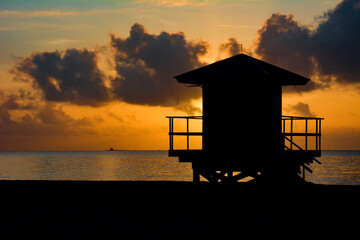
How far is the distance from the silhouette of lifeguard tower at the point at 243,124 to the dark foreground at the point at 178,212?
53.3 inches

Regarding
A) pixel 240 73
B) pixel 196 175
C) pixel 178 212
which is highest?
pixel 240 73

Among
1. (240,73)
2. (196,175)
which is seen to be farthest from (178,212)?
(240,73)

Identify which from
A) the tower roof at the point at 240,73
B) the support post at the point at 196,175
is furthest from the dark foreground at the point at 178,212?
the tower roof at the point at 240,73

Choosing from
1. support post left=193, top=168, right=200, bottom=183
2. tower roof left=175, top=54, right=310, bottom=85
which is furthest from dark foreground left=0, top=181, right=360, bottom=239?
tower roof left=175, top=54, right=310, bottom=85

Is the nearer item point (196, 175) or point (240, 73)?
point (240, 73)

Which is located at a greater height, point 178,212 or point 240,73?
point 240,73

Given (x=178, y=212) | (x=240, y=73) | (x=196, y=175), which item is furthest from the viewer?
(x=196, y=175)

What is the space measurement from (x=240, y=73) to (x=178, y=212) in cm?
602

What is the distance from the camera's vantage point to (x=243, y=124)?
20297 millimetres

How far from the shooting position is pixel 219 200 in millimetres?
20547

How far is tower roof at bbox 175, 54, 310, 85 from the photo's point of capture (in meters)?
19.7

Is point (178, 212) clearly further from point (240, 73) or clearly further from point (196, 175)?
point (240, 73)

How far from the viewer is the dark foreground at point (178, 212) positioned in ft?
44.9

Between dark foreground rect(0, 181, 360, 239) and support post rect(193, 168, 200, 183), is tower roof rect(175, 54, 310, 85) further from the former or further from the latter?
dark foreground rect(0, 181, 360, 239)
